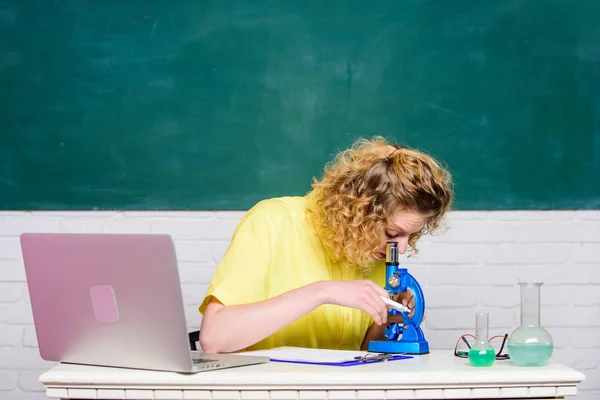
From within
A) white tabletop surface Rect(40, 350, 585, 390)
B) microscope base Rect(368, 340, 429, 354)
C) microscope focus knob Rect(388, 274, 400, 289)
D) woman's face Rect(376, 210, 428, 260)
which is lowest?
microscope base Rect(368, 340, 429, 354)

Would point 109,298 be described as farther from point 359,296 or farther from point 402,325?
point 402,325

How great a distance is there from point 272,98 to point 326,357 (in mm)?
1424

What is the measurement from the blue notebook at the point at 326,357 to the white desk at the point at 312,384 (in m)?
0.08

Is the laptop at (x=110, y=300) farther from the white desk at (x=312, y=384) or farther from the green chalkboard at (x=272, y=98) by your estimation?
the green chalkboard at (x=272, y=98)

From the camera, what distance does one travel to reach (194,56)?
2.88 m

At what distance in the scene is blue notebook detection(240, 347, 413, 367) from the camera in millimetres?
1604

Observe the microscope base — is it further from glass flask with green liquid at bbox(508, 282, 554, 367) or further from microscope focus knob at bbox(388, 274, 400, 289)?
glass flask with green liquid at bbox(508, 282, 554, 367)

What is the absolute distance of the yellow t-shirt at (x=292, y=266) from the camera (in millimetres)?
2033

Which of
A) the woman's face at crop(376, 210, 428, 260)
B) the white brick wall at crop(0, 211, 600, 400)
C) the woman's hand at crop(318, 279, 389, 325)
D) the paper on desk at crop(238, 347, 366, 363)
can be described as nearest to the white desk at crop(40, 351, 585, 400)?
the paper on desk at crop(238, 347, 366, 363)

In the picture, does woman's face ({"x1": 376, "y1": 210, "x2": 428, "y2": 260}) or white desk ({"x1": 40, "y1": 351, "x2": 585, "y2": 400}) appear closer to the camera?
white desk ({"x1": 40, "y1": 351, "x2": 585, "y2": 400})

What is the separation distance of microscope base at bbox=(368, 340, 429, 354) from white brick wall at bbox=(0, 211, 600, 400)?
102 cm

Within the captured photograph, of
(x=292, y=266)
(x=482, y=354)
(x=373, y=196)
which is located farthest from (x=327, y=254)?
(x=482, y=354)

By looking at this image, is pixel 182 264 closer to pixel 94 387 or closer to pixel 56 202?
pixel 56 202

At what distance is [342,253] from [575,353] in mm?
1328
